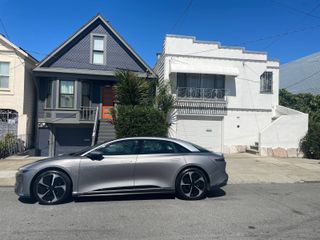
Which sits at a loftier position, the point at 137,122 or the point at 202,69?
the point at 202,69

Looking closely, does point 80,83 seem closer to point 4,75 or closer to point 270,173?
point 4,75

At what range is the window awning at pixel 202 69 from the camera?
58.5 ft

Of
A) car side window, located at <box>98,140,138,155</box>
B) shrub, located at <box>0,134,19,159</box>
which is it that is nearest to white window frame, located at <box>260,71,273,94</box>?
car side window, located at <box>98,140,138,155</box>

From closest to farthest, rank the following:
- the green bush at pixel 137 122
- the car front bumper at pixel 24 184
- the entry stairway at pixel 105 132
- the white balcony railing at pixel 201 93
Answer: the car front bumper at pixel 24 184 → the green bush at pixel 137 122 → the entry stairway at pixel 105 132 → the white balcony railing at pixel 201 93

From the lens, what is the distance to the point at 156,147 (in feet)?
24.2

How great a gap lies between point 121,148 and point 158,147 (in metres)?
0.90

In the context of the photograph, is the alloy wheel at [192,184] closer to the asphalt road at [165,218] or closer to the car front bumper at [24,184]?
the asphalt road at [165,218]

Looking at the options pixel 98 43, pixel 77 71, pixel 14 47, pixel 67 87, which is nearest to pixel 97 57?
pixel 98 43

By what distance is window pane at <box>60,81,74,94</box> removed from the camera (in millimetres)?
18016

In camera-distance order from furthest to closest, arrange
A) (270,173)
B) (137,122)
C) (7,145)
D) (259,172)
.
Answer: (7,145), (137,122), (259,172), (270,173)

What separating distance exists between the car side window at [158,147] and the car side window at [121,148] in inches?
8.8

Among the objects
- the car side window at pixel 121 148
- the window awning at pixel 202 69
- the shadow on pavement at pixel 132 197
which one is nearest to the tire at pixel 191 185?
the shadow on pavement at pixel 132 197

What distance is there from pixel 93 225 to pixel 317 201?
5369mm

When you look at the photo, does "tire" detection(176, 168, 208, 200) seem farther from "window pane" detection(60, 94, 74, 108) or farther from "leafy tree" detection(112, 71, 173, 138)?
"window pane" detection(60, 94, 74, 108)
